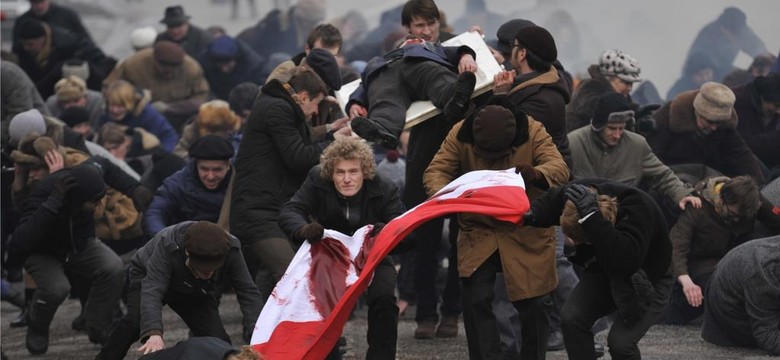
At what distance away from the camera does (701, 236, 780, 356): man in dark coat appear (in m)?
11.0

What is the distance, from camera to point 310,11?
18.9m

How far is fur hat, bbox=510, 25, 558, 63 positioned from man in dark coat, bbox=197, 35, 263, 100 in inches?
293

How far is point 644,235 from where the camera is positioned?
8883 mm

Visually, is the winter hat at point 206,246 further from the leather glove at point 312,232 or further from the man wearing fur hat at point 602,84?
the man wearing fur hat at point 602,84

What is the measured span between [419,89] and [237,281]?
166 cm

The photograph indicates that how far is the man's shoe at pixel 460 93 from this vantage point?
1000cm

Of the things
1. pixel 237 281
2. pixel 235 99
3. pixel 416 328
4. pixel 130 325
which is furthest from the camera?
pixel 235 99


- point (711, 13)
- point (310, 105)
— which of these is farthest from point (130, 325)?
point (711, 13)

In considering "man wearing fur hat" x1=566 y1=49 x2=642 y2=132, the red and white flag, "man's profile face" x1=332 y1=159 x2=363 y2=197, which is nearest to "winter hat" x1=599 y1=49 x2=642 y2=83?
"man wearing fur hat" x1=566 y1=49 x2=642 y2=132

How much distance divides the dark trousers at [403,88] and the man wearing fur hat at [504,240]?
1.32 ft

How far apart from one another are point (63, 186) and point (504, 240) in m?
3.42

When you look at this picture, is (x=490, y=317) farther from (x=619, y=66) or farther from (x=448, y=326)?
(x=619, y=66)

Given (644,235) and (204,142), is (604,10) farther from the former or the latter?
(644,235)

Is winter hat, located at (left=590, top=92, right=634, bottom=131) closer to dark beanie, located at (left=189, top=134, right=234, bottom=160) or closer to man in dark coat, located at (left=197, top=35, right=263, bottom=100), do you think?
dark beanie, located at (left=189, top=134, right=234, bottom=160)
